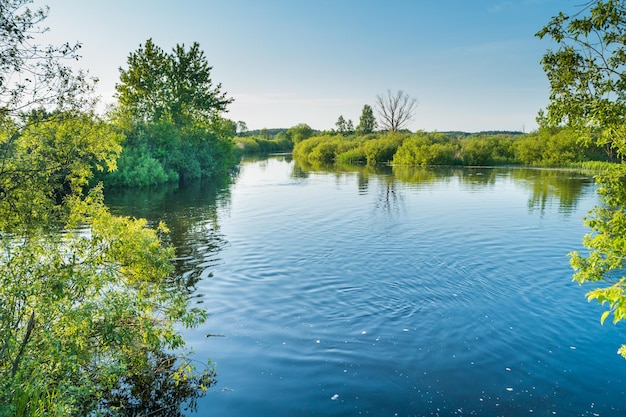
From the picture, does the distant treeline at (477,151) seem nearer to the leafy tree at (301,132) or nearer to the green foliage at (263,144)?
the green foliage at (263,144)

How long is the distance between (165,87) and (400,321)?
48.5 metres

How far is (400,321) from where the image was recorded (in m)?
11.3

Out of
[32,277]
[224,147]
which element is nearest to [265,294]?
[32,277]

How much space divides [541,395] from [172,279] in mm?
11359

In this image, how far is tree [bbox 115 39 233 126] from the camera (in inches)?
1960

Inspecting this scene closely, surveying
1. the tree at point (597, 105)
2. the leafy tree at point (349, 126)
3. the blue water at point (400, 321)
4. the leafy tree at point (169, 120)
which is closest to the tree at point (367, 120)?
the leafy tree at point (349, 126)

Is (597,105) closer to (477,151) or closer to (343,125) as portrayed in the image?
(477,151)

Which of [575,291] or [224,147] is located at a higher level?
[224,147]

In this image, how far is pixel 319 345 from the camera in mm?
10047

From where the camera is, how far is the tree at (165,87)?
163 feet

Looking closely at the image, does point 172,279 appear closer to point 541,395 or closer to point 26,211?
point 26,211

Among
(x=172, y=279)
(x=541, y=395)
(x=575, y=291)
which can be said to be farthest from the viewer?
(x=172, y=279)

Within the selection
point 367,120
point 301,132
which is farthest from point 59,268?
point 301,132

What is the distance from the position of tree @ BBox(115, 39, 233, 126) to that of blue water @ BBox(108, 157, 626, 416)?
101ft
